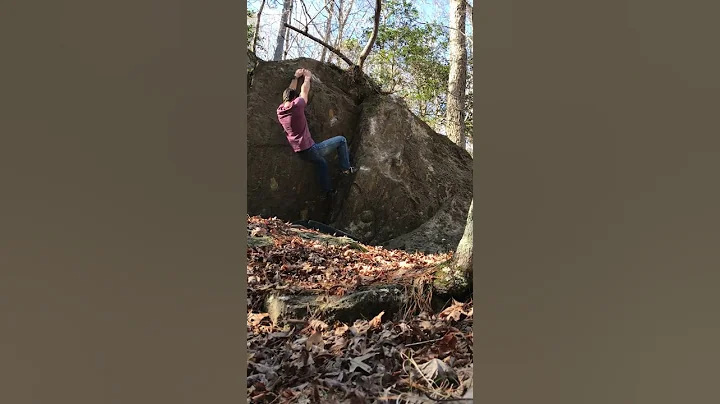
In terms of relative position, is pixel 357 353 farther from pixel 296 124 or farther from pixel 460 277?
pixel 296 124

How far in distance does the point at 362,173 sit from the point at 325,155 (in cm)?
30

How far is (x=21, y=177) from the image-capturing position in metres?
0.86

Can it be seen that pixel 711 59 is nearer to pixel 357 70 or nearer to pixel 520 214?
pixel 520 214

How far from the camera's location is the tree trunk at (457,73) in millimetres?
5199

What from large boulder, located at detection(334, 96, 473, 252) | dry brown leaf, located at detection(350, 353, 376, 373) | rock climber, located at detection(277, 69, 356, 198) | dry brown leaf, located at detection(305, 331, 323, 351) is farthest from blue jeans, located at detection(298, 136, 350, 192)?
dry brown leaf, located at detection(350, 353, 376, 373)

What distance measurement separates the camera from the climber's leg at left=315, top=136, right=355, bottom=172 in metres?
4.00

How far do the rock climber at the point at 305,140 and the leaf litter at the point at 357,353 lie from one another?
127cm

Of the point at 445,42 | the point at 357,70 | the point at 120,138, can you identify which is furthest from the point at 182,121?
the point at 445,42

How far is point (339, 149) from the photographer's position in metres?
4.07

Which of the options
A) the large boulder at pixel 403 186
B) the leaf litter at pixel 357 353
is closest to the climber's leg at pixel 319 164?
the large boulder at pixel 403 186

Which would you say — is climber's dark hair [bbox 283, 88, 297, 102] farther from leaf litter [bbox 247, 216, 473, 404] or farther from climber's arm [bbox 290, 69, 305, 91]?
leaf litter [bbox 247, 216, 473, 404]

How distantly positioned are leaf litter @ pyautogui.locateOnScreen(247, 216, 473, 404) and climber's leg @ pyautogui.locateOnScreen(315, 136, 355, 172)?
4.36 feet

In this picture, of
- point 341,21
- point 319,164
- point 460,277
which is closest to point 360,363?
point 460,277

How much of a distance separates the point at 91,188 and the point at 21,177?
0.32ft
